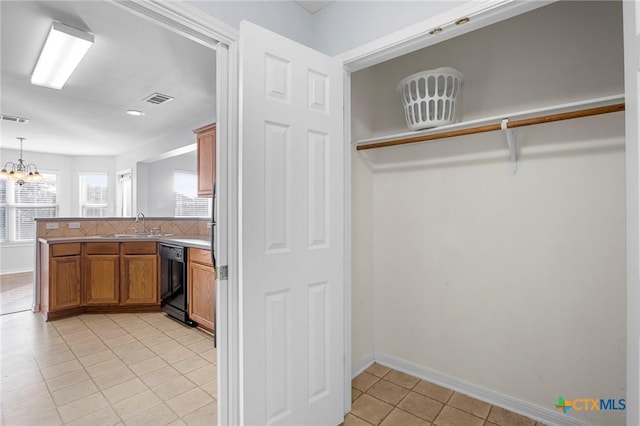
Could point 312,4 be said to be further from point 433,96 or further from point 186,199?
point 186,199

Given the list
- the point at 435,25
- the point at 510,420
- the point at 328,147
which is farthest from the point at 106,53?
the point at 510,420

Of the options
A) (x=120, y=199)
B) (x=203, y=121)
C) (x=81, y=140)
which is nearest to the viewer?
(x=203, y=121)

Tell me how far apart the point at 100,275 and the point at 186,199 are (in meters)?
3.28

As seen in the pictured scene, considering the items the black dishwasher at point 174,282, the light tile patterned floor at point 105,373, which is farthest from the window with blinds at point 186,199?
the light tile patterned floor at point 105,373

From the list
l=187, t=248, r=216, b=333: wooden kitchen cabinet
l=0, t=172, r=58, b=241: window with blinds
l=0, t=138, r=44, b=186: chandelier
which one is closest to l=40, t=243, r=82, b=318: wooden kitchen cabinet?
l=187, t=248, r=216, b=333: wooden kitchen cabinet

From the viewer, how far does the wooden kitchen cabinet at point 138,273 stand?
4.03 meters

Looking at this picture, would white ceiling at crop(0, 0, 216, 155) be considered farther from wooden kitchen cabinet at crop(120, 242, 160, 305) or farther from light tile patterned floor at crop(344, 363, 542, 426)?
light tile patterned floor at crop(344, 363, 542, 426)

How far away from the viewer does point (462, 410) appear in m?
1.98

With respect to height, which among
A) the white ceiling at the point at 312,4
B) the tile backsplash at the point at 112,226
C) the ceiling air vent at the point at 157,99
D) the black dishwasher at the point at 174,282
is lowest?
the black dishwasher at the point at 174,282

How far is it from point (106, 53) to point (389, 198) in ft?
8.55

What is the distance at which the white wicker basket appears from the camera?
1.97 metres

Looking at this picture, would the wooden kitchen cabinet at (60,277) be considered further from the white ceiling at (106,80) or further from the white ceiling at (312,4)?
the white ceiling at (312,4)

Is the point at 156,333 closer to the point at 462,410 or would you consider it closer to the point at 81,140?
the point at 462,410

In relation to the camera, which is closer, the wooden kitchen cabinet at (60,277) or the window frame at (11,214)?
the wooden kitchen cabinet at (60,277)
